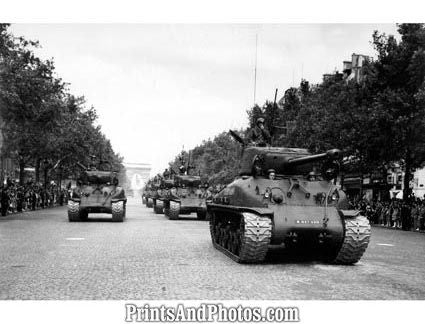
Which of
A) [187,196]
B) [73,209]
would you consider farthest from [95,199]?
[187,196]

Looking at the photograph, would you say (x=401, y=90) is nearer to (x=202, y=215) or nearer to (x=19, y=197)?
(x=202, y=215)

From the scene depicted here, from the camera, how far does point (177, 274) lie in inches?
412

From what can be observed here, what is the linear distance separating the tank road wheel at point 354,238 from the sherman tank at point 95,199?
14559mm

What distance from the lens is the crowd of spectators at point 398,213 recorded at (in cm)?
2886

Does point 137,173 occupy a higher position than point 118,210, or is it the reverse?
point 137,173

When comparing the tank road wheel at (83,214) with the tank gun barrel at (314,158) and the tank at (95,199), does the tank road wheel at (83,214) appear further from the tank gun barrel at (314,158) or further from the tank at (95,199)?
the tank gun barrel at (314,158)

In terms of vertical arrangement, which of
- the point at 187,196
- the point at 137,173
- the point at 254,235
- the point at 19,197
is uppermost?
the point at 137,173

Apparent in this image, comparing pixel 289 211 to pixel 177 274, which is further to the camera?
pixel 289 211

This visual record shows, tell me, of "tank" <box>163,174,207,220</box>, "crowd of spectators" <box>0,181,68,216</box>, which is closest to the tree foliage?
"crowd of spectators" <box>0,181,68,216</box>

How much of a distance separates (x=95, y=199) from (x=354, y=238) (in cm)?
1547

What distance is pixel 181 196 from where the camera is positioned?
94.8 feet

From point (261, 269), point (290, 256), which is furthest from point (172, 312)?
point (290, 256)

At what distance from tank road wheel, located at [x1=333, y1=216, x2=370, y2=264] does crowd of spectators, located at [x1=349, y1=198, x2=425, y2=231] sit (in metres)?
15.0

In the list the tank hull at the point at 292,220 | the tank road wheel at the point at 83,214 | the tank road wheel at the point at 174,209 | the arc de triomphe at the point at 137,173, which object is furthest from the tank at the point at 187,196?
the arc de triomphe at the point at 137,173
